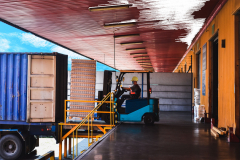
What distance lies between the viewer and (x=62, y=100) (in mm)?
10688

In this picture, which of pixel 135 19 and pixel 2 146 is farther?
pixel 135 19

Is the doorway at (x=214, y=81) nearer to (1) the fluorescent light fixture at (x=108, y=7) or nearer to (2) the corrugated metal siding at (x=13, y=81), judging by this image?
(1) the fluorescent light fixture at (x=108, y=7)

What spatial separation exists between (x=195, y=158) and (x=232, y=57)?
3.95 m

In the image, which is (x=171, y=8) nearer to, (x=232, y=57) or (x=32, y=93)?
(x=232, y=57)

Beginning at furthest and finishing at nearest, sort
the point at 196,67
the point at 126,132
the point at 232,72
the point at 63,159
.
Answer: the point at 196,67 < the point at 63,159 < the point at 126,132 < the point at 232,72

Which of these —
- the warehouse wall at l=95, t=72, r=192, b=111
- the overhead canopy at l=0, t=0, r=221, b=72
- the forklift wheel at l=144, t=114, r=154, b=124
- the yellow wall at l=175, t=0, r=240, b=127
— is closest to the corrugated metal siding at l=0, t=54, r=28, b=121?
the overhead canopy at l=0, t=0, r=221, b=72

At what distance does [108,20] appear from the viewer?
12133 mm

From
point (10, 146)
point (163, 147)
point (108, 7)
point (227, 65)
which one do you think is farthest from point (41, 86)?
point (227, 65)

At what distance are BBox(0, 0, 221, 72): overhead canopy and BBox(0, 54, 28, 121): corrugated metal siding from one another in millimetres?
1931

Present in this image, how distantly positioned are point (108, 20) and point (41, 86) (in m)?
4.36

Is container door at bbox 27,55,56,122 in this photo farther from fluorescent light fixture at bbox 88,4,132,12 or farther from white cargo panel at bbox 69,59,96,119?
fluorescent light fixture at bbox 88,4,132,12

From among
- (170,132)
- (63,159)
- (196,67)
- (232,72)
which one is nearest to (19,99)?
(63,159)

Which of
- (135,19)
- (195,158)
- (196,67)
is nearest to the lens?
(195,158)

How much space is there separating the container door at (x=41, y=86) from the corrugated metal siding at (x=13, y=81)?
0.77 feet
